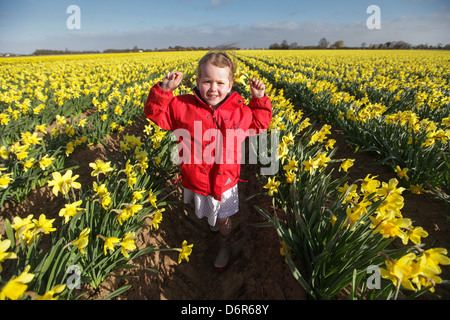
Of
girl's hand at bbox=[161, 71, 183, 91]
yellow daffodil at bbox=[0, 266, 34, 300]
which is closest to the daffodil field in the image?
yellow daffodil at bbox=[0, 266, 34, 300]

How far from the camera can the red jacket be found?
69.9 inches

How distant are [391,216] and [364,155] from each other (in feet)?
10.9

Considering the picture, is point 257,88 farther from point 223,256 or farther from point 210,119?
point 223,256

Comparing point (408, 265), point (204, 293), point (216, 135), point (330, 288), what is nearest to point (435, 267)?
point (408, 265)

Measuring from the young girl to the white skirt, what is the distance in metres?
0.01

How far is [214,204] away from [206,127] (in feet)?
2.32

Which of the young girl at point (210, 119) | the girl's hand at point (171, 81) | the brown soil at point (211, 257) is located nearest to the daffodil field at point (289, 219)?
the brown soil at point (211, 257)

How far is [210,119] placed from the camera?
1.78m

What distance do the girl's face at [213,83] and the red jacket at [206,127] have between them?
0.06 meters

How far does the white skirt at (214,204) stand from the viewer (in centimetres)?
199
